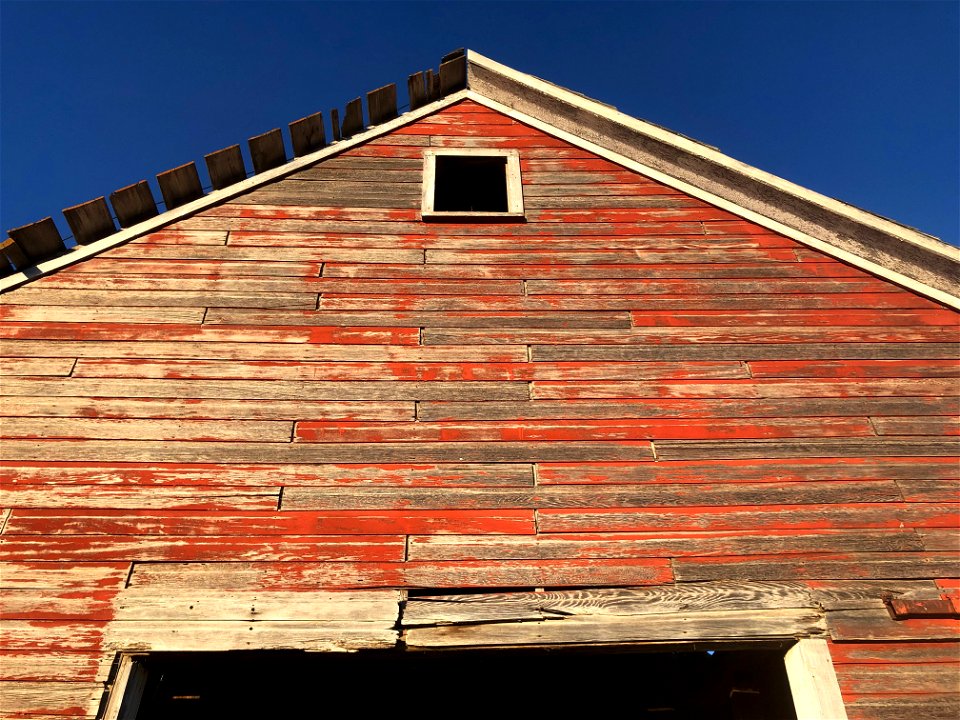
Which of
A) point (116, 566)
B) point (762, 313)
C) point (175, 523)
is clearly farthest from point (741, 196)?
point (116, 566)

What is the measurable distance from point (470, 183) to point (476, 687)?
5282 mm

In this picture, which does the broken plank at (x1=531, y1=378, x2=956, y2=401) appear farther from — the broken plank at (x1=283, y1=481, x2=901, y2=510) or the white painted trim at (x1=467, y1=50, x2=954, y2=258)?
the white painted trim at (x1=467, y1=50, x2=954, y2=258)

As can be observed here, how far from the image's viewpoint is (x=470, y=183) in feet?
24.7

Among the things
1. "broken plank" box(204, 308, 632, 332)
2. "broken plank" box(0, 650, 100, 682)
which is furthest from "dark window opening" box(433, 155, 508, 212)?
"broken plank" box(0, 650, 100, 682)

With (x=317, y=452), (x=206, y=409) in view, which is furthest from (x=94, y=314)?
(x=317, y=452)

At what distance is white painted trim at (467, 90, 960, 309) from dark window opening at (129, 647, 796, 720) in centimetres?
364

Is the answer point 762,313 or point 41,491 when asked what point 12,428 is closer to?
point 41,491

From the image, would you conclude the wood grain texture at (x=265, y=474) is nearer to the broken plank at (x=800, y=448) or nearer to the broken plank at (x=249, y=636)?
the broken plank at (x=249, y=636)

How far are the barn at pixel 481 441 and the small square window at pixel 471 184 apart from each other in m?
0.06

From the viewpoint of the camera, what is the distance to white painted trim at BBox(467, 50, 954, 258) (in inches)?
231

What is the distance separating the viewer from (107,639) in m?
3.90

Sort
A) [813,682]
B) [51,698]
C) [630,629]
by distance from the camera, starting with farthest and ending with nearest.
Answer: [630,629] < [813,682] < [51,698]

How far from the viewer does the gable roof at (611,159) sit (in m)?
5.74

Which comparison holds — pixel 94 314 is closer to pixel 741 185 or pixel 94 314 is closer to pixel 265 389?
pixel 265 389
